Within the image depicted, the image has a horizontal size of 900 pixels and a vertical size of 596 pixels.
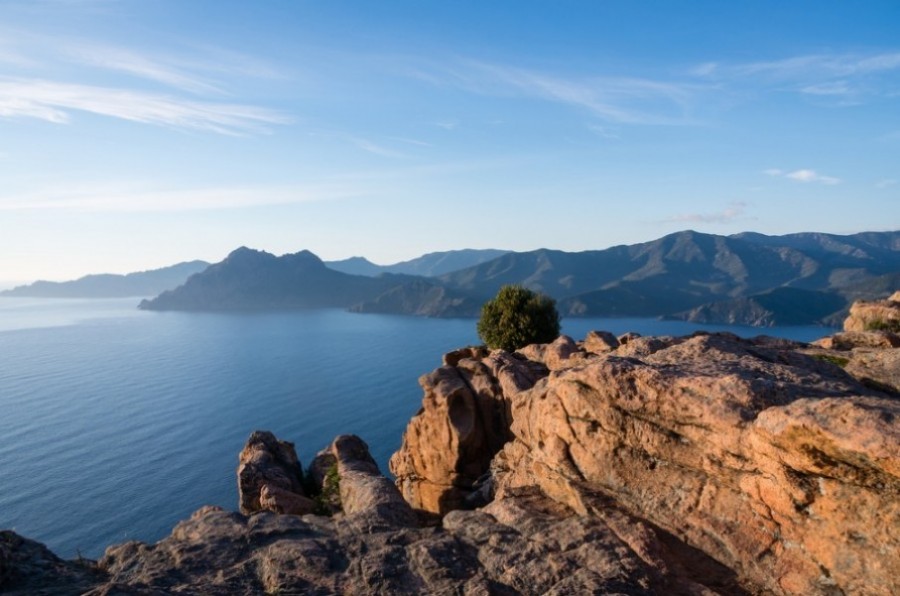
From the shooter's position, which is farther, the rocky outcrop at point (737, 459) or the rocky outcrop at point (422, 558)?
the rocky outcrop at point (422, 558)

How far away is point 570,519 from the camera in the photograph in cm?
1745

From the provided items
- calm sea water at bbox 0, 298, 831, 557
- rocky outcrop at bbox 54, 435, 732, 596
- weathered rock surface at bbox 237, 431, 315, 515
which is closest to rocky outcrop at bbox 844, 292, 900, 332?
rocky outcrop at bbox 54, 435, 732, 596

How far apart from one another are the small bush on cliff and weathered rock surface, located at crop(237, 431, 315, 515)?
2734cm

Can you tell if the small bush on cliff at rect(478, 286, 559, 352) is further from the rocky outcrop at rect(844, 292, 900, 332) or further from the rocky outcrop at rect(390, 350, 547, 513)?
the rocky outcrop at rect(844, 292, 900, 332)

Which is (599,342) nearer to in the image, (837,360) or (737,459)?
(837,360)

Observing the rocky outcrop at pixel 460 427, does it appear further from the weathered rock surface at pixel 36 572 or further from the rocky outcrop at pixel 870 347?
the weathered rock surface at pixel 36 572

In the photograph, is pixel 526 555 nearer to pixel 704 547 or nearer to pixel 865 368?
pixel 704 547

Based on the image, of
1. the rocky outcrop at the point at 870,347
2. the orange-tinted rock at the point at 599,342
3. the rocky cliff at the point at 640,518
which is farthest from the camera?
the orange-tinted rock at the point at 599,342

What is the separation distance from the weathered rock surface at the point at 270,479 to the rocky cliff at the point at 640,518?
12883 millimetres

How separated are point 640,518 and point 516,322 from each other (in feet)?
155

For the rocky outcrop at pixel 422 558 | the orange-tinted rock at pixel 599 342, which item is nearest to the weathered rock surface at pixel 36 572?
the rocky outcrop at pixel 422 558

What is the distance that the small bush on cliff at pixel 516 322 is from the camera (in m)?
63.9

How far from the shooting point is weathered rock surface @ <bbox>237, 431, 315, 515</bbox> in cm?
3303

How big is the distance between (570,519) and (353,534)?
7.07 meters
